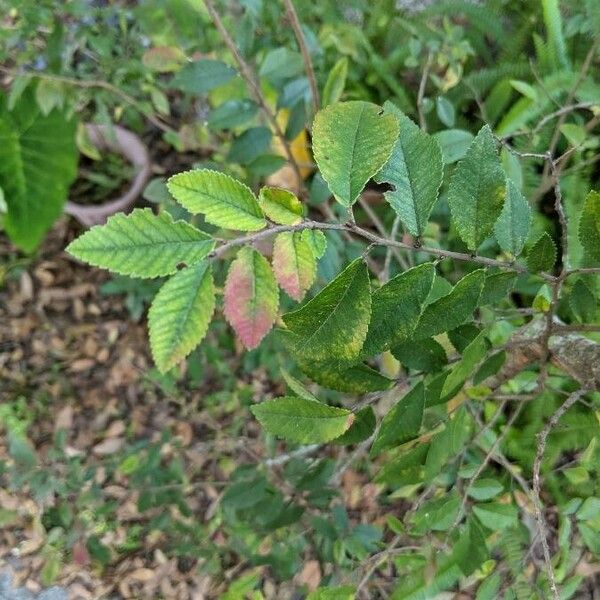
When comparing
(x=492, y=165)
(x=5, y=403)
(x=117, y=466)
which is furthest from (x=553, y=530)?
(x=5, y=403)

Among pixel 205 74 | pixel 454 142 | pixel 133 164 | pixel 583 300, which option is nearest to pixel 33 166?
pixel 133 164

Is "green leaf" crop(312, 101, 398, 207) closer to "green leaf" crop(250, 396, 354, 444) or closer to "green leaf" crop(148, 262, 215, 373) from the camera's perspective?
"green leaf" crop(148, 262, 215, 373)

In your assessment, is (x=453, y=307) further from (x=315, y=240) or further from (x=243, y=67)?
(x=243, y=67)

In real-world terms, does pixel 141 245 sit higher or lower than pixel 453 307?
higher

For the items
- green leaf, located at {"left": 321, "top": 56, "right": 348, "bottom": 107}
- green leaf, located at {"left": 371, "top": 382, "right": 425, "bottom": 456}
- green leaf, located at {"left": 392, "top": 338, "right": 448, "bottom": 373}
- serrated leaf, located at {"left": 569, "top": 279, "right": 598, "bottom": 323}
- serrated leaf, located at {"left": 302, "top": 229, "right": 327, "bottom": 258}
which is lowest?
green leaf, located at {"left": 371, "top": 382, "right": 425, "bottom": 456}

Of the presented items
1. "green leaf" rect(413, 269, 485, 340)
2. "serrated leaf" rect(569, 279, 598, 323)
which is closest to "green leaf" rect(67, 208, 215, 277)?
"green leaf" rect(413, 269, 485, 340)

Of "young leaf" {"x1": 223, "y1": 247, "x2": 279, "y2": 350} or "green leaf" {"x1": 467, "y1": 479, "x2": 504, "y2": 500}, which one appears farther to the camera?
"green leaf" {"x1": 467, "y1": 479, "x2": 504, "y2": 500}
